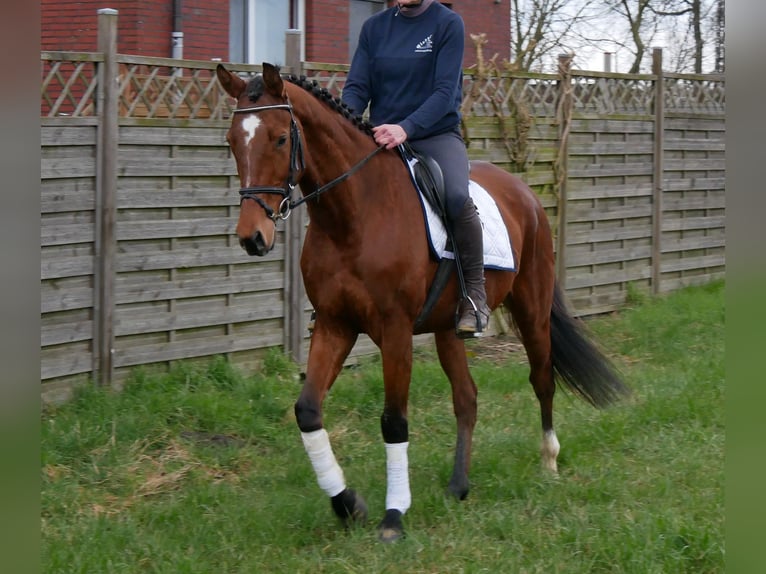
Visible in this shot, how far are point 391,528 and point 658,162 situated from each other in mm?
9351

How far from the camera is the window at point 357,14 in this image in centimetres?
1430

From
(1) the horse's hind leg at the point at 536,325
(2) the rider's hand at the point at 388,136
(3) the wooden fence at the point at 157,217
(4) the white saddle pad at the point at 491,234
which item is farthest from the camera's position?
(3) the wooden fence at the point at 157,217

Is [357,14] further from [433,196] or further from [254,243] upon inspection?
[254,243]

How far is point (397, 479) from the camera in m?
5.21

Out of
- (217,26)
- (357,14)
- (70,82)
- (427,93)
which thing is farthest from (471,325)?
(357,14)

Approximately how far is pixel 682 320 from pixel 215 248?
5.92 metres

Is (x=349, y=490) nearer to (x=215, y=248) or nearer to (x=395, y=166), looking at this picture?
(x=395, y=166)

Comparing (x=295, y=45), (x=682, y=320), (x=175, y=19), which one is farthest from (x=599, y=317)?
(x=175, y=19)

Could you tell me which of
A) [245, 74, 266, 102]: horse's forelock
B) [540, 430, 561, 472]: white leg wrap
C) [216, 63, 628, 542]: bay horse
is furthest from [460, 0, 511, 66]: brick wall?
[245, 74, 266, 102]: horse's forelock

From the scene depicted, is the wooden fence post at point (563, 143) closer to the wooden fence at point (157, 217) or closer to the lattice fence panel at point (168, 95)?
the wooden fence at point (157, 217)

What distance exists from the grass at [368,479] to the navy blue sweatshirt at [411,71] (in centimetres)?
225

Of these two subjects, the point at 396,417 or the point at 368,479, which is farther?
the point at 368,479

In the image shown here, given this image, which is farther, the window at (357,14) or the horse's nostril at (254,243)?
the window at (357,14)

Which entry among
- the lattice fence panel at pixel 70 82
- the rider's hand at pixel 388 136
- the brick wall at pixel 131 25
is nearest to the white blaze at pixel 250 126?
the rider's hand at pixel 388 136
